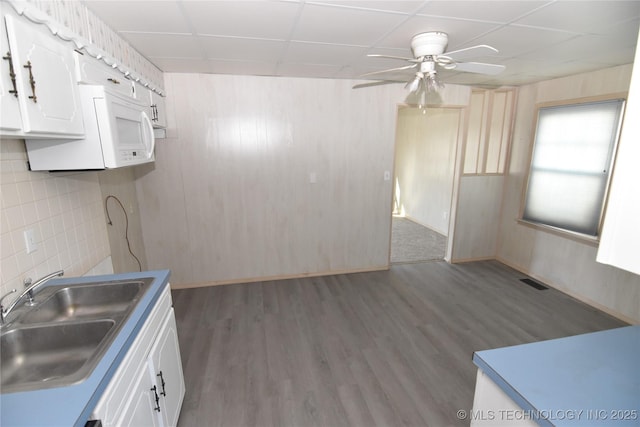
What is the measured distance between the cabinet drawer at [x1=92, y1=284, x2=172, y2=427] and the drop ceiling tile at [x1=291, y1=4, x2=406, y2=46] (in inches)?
72.7

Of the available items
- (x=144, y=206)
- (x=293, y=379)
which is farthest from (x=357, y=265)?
(x=144, y=206)

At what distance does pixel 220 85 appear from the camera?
313 centimetres

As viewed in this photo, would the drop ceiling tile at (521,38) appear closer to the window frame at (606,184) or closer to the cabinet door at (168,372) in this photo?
the window frame at (606,184)

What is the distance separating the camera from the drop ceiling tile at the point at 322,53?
2266 mm

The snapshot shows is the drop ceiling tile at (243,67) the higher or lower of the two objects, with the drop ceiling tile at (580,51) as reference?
higher

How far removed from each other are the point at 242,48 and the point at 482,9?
1661 mm

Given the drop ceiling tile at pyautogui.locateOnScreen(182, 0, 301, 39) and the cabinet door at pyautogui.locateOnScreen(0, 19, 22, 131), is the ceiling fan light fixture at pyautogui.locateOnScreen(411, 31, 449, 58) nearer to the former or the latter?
the drop ceiling tile at pyautogui.locateOnScreen(182, 0, 301, 39)

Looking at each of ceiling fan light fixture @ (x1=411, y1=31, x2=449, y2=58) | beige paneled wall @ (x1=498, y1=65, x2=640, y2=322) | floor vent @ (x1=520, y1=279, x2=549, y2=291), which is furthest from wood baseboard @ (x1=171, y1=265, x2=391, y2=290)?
ceiling fan light fixture @ (x1=411, y1=31, x2=449, y2=58)

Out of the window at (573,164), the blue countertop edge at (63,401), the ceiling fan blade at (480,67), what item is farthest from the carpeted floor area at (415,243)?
the blue countertop edge at (63,401)

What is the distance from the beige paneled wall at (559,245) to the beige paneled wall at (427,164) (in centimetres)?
93

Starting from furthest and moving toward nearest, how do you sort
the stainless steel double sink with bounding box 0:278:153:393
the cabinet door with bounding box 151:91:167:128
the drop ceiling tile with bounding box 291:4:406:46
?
1. the cabinet door with bounding box 151:91:167:128
2. the drop ceiling tile with bounding box 291:4:406:46
3. the stainless steel double sink with bounding box 0:278:153:393

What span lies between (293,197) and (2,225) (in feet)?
8.22

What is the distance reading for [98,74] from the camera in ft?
5.35

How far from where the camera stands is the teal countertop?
843 mm
